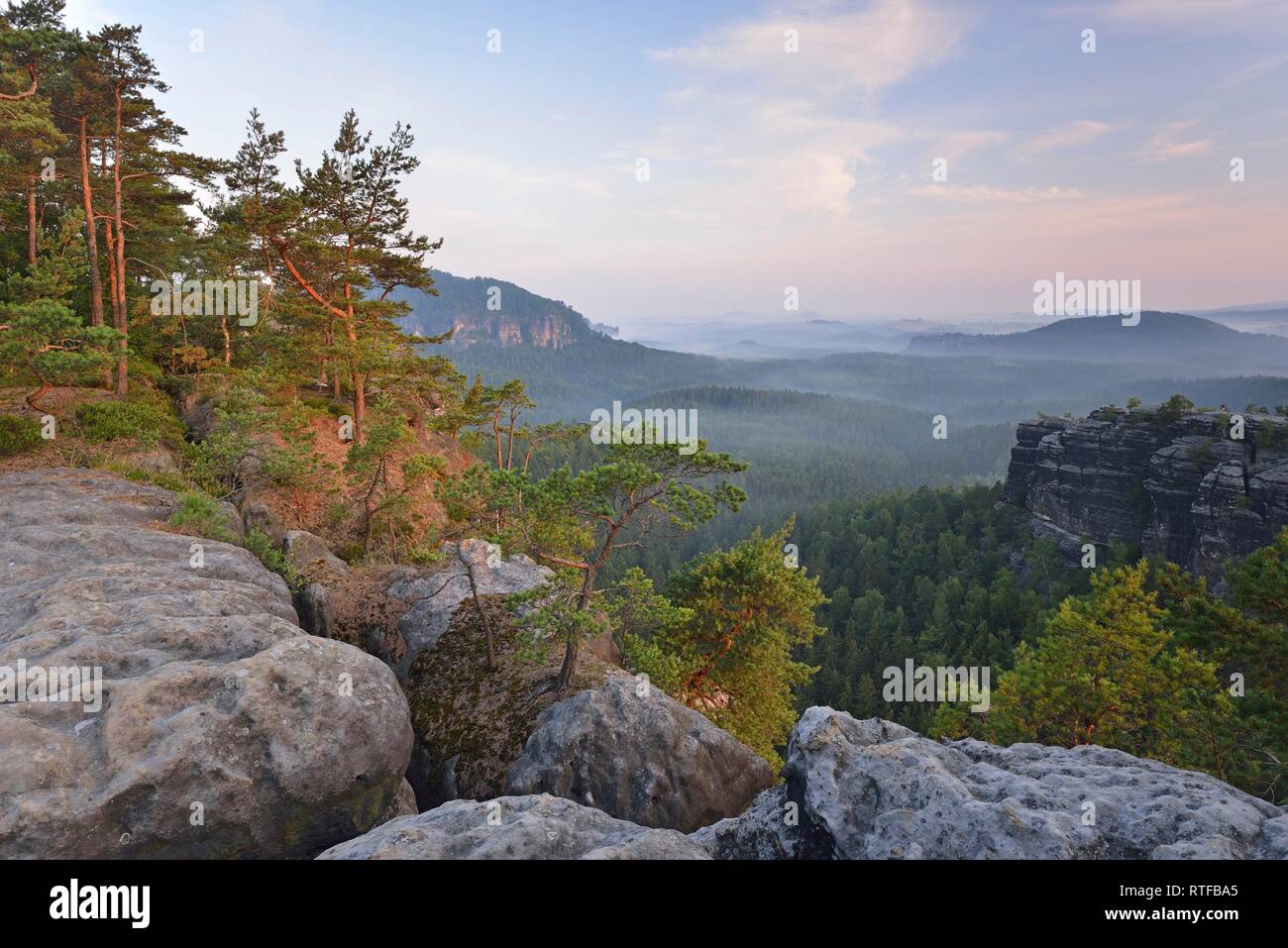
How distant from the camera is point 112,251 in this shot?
93.6ft

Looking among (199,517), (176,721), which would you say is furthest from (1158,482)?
(176,721)

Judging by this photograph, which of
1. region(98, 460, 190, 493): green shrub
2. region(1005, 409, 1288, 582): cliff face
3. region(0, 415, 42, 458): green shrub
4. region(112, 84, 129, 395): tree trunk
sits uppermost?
region(112, 84, 129, 395): tree trunk

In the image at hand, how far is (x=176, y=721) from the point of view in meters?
9.06

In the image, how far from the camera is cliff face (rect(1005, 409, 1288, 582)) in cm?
7606

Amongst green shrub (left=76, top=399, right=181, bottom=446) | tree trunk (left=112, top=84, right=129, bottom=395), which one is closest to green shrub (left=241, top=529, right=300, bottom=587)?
green shrub (left=76, top=399, right=181, bottom=446)

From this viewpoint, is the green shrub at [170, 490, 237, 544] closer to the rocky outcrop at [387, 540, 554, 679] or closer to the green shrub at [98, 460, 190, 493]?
the green shrub at [98, 460, 190, 493]

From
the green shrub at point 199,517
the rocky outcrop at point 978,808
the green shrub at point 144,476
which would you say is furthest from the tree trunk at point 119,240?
the rocky outcrop at point 978,808

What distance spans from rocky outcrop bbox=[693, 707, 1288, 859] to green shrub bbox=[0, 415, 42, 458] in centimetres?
2569

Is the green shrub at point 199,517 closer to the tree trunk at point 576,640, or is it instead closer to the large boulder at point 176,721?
the large boulder at point 176,721

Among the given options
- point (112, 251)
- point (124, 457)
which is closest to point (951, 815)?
point (124, 457)

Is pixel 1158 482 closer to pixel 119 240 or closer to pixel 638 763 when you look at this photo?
pixel 638 763

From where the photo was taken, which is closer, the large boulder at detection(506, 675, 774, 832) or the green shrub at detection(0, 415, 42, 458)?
the large boulder at detection(506, 675, 774, 832)

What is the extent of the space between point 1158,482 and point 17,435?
409ft
